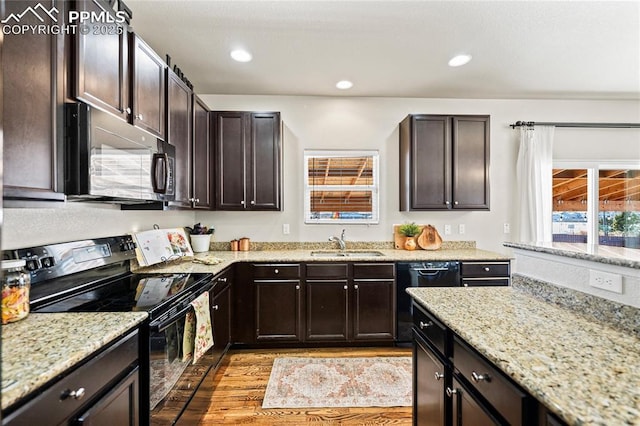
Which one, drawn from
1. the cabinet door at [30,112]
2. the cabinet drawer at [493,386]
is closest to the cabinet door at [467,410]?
the cabinet drawer at [493,386]

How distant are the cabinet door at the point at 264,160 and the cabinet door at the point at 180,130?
668mm

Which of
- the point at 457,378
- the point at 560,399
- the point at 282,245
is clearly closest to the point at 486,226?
the point at 282,245

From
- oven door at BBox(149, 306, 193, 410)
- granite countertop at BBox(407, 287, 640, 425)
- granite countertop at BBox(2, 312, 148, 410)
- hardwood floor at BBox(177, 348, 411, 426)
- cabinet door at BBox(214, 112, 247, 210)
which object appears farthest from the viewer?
cabinet door at BBox(214, 112, 247, 210)

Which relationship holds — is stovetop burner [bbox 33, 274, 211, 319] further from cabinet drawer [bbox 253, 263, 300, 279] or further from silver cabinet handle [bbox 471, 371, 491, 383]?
silver cabinet handle [bbox 471, 371, 491, 383]

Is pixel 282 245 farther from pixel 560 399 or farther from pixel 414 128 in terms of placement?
pixel 560 399

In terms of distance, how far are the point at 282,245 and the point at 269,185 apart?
0.75 metres

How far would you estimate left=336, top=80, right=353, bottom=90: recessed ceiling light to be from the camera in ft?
10.6

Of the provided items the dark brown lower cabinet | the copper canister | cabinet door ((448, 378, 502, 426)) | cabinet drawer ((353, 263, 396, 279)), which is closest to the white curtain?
cabinet drawer ((353, 263, 396, 279))

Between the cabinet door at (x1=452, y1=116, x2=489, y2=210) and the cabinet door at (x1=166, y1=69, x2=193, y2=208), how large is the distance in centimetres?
260

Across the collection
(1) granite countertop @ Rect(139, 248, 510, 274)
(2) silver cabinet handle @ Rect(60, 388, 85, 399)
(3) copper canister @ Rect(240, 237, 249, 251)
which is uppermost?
(3) copper canister @ Rect(240, 237, 249, 251)

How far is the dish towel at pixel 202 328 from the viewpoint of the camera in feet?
6.23

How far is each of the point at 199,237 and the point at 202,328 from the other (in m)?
1.48

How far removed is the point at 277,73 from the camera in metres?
3.02

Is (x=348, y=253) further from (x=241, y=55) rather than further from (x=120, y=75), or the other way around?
(x=120, y=75)
